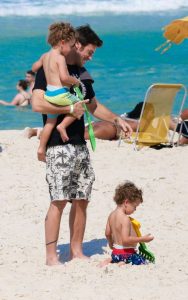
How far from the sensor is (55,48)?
17.5 ft

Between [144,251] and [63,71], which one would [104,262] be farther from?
[63,71]

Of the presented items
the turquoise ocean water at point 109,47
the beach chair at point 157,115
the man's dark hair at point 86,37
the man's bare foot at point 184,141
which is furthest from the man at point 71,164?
the turquoise ocean water at point 109,47

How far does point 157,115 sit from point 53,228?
17.9 feet

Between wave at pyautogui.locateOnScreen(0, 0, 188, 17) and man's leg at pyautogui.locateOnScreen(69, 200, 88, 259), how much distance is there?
34771mm

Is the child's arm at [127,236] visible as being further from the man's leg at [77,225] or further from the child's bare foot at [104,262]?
the man's leg at [77,225]

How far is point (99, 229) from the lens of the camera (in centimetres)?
650

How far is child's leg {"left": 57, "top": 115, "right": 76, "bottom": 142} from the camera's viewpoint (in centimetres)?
527

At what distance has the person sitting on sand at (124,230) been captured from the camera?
5.39 m

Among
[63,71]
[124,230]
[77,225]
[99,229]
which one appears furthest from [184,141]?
[63,71]

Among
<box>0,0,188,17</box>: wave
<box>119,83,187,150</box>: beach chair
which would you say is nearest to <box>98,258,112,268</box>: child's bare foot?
<box>119,83,187,150</box>: beach chair

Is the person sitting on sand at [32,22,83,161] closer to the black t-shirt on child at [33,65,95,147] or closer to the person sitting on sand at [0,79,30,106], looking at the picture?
the black t-shirt on child at [33,65,95,147]

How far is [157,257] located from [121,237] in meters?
0.38

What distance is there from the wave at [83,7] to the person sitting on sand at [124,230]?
34.9 m

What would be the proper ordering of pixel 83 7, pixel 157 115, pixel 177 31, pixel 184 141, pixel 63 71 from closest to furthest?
pixel 63 71, pixel 184 141, pixel 157 115, pixel 177 31, pixel 83 7
